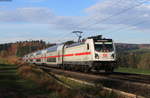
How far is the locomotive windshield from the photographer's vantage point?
2696 cm

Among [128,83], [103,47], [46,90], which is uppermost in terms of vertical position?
[103,47]

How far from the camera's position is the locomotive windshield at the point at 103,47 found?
2696 cm

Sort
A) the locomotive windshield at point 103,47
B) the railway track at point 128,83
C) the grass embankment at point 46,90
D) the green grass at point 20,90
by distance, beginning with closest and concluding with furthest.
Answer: the grass embankment at point 46,90 < the green grass at point 20,90 < the railway track at point 128,83 < the locomotive windshield at point 103,47

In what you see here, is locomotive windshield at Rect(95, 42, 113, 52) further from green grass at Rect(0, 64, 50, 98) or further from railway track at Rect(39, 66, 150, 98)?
green grass at Rect(0, 64, 50, 98)

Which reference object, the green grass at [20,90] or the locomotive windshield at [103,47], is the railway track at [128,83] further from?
the green grass at [20,90]

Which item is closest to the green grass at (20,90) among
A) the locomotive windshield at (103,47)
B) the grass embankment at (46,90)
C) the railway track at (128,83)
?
the grass embankment at (46,90)

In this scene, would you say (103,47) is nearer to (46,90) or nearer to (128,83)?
(128,83)

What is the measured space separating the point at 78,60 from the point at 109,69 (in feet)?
19.3

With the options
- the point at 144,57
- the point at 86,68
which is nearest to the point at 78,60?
the point at 86,68

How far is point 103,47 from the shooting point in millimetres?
27172

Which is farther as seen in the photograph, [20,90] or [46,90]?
[46,90]

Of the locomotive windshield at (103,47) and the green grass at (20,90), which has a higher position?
the locomotive windshield at (103,47)

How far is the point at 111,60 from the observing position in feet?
87.5

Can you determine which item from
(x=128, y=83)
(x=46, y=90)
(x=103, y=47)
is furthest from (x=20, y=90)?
(x=103, y=47)
